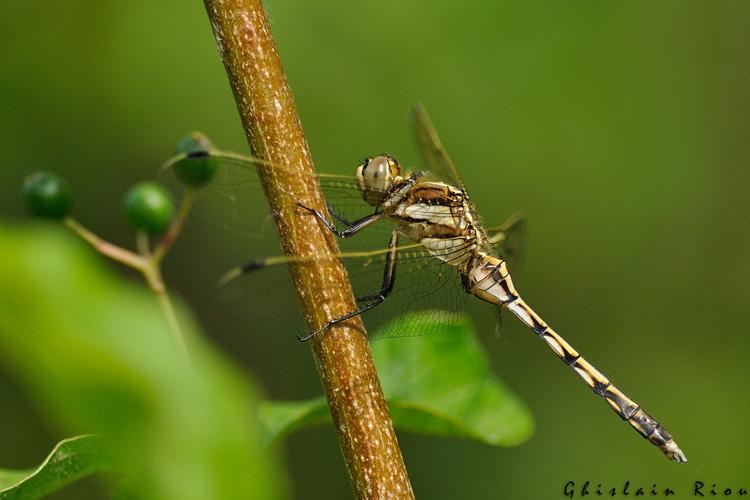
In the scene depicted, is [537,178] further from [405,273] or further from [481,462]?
[405,273]

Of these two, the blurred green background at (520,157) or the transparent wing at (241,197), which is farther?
the blurred green background at (520,157)

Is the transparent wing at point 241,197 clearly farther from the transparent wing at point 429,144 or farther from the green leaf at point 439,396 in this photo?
the transparent wing at point 429,144

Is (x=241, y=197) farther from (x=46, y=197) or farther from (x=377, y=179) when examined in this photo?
(x=46, y=197)

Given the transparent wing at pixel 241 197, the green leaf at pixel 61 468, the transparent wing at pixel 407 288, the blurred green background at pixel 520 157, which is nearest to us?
the green leaf at pixel 61 468

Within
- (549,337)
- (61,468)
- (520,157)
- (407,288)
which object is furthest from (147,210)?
(520,157)

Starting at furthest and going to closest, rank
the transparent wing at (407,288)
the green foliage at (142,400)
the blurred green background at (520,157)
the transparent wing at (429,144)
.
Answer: the blurred green background at (520,157)
the transparent wing at (429,144)
the transparent wing at (407,288)
the green foliage at (142,400)

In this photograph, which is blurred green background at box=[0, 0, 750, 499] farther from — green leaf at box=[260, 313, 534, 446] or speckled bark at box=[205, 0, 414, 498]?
speckled bark at box=[205, 0, 414, 498]

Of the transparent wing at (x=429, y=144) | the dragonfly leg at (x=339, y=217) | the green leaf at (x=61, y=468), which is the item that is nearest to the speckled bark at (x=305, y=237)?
the green leaf at (x=61, y=468)
